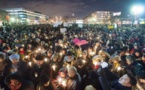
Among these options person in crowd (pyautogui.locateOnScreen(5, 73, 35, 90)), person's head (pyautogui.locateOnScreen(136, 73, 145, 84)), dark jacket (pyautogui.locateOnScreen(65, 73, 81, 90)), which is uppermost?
person in crowd (pyautogui.locateOnScreen(5, 73, 35, 90))

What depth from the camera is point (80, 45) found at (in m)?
12.1

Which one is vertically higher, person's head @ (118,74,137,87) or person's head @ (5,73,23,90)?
person's head @ (5,73,23,90)

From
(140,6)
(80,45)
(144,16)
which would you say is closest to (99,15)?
(144,16)

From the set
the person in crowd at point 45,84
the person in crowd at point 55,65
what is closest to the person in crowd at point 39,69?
the person in crowd at point 55,65

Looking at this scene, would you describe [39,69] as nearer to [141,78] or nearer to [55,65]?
[55,65]

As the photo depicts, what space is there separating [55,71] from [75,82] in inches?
70.8

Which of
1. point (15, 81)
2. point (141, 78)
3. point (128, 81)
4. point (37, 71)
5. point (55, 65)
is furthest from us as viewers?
point (55, 65)

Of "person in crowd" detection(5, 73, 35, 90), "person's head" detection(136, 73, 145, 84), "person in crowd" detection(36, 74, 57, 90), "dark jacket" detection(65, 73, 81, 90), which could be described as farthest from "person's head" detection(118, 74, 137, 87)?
"person in crowd" detection(5, 73, 35, 90)

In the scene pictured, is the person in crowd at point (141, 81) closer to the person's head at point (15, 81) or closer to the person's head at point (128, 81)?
the person's head at point (128, 81)

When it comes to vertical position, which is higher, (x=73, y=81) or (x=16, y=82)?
(x=16, y=82)

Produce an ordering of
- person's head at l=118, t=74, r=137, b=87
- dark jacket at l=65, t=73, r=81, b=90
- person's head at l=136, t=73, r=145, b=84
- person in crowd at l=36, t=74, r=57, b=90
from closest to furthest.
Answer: person's head at l=118, t=74, r=137, b=87
person in crowd at l=36, t=74, r=57, b=90
person's head at l=136, t=73, r=145, b=84
dark jacket at l=65, t=73, r=81, b=90

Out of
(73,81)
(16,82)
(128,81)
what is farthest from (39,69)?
(128,81)

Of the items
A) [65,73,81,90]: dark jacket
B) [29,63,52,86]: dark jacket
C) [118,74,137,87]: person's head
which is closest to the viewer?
[118,74,137,87]: person's head

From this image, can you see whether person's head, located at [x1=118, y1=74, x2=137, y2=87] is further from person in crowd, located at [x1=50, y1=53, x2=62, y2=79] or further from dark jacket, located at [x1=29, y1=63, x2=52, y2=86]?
person in crowd, located at [x1=50, y1=53, x2=62, y2=79]
